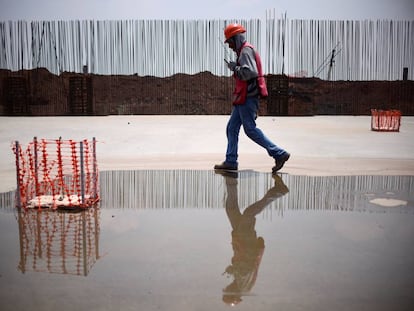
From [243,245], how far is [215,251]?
0.57 feet

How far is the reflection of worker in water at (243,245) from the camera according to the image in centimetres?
175

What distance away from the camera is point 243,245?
2270 mm

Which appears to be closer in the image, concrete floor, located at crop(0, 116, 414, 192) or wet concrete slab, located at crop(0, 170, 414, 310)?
wet concrete slab, located at crop(0, 170, 414, 310)

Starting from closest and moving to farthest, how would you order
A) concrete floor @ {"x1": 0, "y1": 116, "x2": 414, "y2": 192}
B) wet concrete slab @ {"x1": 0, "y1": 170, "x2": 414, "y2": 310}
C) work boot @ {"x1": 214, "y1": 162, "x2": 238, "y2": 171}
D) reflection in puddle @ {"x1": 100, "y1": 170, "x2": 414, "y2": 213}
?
1. wet concrete slab @ {"x1": 0, "y1": 170, "x2": 414, "y2": 310}
2. reflection in puddle @ {"x1": 100, "y1": 170, "x2": 414, "y2": 213}
3. work boot @ {"x1": 214, "y1": 162, "x2": 238, "y2": 171}
4. concrete floor @ {"x1": 0, "y1": 116, "x2": 414, "y2": 192}

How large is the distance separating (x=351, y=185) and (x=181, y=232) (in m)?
1.92

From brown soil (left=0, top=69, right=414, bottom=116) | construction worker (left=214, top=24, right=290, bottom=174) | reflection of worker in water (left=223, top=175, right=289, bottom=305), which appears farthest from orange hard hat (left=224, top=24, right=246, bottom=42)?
brown soil (left=0, top=69, right=414, bottom=116)

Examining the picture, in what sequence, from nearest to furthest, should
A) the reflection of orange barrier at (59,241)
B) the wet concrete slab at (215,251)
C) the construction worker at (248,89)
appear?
1. the wet concrete slab at (215,251)
2. the reflection of orange barrier at (59,241)
3. the construction worker at (248,89)

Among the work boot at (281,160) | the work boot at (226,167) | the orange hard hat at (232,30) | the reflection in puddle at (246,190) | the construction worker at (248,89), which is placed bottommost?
the reflection in puddle at (246,190)

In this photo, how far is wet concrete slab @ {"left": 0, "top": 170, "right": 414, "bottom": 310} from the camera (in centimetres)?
167

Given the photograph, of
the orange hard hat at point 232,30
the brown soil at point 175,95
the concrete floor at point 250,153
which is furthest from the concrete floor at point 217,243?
the brown soil at point 175,95

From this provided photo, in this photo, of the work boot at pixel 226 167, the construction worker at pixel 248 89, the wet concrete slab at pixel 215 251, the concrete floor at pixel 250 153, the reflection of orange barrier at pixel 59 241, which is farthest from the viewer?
the concrete floor at pixel 250 153

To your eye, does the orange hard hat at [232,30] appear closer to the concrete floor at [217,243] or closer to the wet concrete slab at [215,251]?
the concrete floor at [217,243]

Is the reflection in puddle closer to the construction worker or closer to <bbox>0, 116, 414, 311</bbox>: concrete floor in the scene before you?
<bbox>0, 116, 414, 311</bbox>: concrete floor

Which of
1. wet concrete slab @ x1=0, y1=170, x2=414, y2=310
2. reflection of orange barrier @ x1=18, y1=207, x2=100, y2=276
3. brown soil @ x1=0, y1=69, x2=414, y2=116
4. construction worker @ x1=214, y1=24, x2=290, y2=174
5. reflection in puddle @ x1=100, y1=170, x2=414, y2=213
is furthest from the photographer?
brown soil @ x1=0, y1=69, x2=414, y2=116
